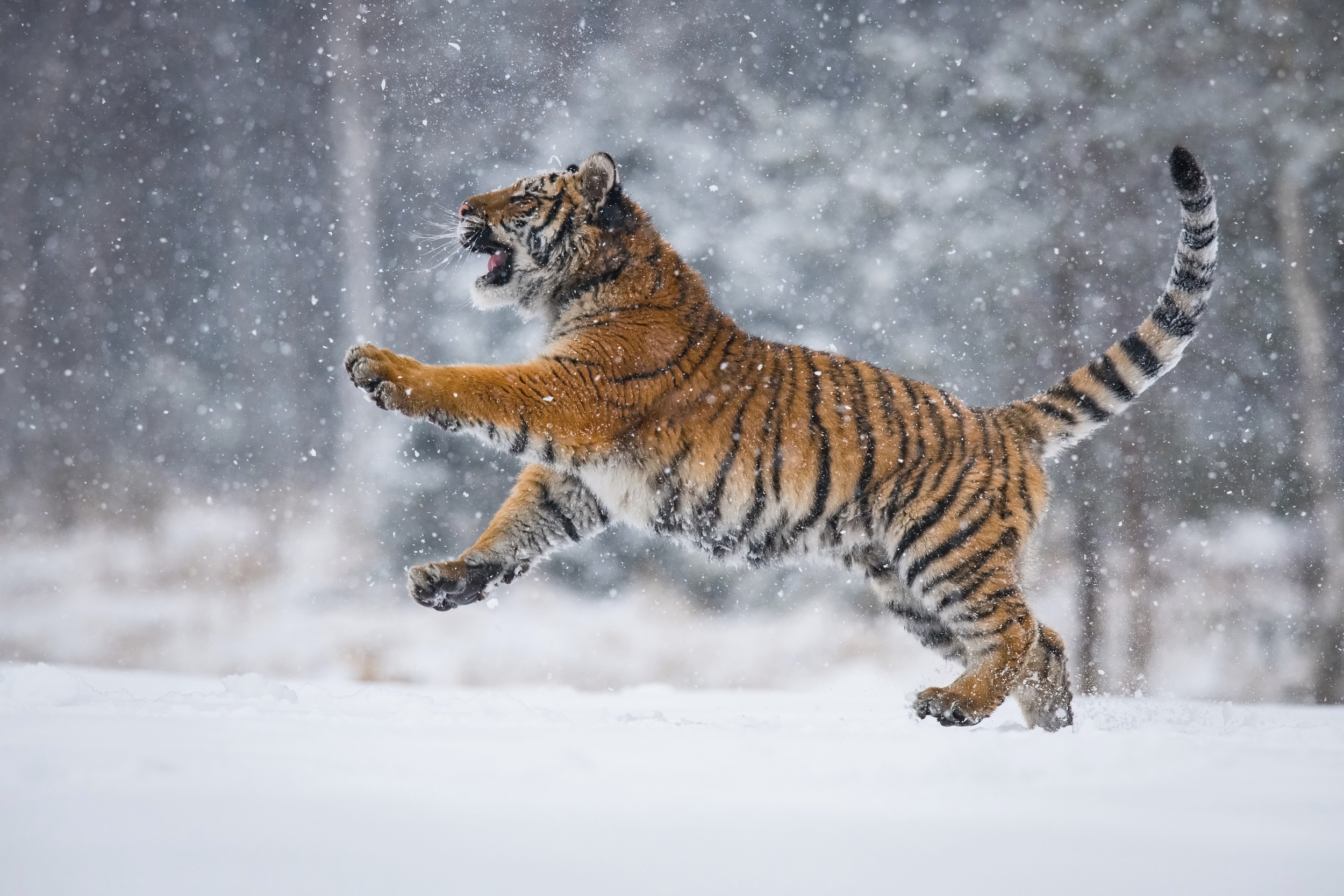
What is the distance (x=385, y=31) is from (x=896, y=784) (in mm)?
10154

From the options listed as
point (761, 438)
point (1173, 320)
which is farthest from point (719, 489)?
point (1173, 320)

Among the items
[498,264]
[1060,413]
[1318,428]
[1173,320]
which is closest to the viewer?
[1173,320]

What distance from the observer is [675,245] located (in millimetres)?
8812

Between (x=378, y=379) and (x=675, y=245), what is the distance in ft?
20.4

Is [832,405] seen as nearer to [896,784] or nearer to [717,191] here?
[896,784]

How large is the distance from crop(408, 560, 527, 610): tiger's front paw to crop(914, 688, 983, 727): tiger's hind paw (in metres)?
1.38

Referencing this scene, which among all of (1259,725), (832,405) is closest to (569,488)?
(832,405)

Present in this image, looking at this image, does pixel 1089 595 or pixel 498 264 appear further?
pixel 1089 595

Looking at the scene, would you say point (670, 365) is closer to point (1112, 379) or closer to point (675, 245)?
point (1112, 379)

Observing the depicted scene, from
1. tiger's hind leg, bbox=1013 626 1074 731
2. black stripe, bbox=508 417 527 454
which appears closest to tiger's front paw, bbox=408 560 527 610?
black stripe, bbox=508 417 527 454

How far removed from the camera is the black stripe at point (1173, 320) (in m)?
3.53

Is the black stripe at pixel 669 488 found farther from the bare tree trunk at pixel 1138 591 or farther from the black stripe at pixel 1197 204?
the bare tree trunk at pixel 1138 591

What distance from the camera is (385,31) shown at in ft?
34.0

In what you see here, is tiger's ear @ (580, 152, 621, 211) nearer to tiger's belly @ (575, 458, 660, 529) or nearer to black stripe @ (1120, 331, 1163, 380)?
tiger's belly @ (575, 458, 660, 529)
